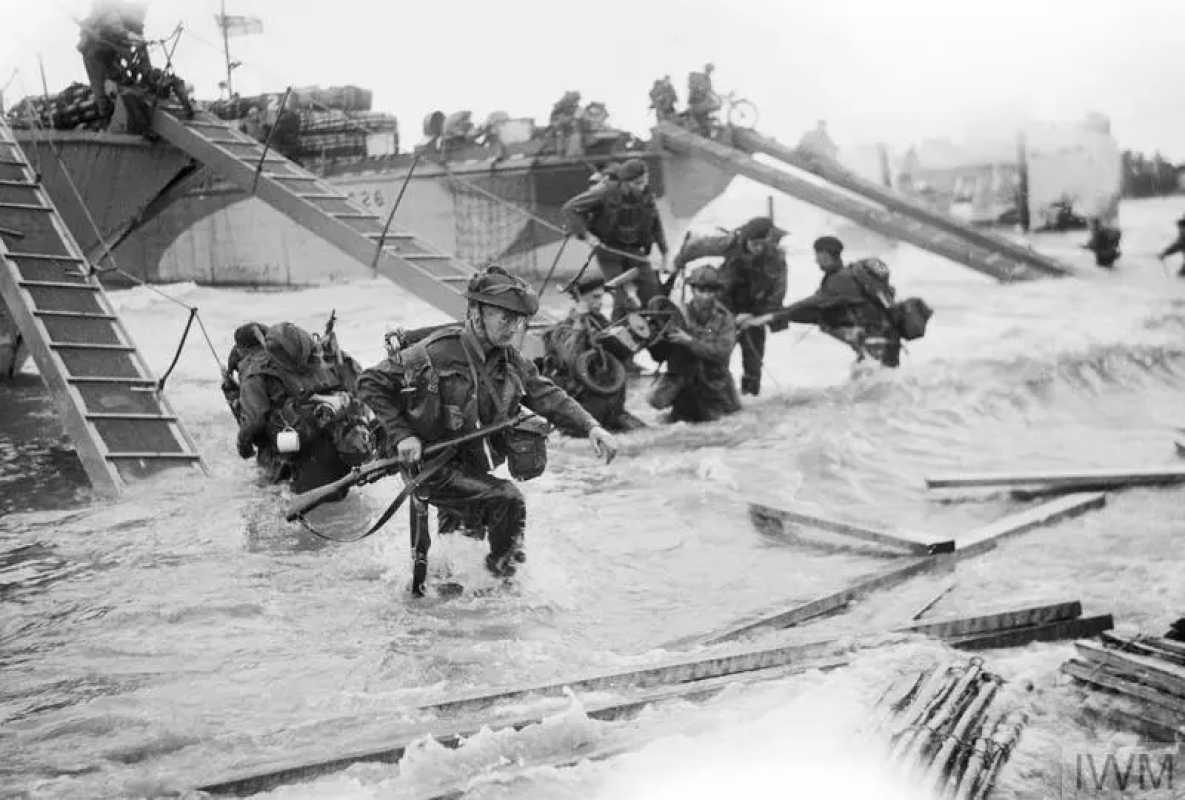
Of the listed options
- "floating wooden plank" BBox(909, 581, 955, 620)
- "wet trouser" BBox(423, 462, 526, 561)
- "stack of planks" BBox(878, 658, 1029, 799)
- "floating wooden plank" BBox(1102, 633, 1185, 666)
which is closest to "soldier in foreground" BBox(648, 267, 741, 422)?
"wet trouser" BBox(423, 462, 526, 561)

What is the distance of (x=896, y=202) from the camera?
22656 millimetres

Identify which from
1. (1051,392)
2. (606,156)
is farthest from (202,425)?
(606,156)

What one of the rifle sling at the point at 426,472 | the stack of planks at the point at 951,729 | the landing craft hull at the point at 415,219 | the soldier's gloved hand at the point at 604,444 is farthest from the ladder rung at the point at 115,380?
the landing craft hull at the point at 415,219

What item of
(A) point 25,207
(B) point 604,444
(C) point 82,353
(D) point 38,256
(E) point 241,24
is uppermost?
(E) point 241,24

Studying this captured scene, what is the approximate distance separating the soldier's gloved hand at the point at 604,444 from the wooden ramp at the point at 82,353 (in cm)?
→ 447

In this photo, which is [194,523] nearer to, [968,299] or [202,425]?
[202,425]

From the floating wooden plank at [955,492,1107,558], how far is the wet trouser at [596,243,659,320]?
18.5 ft

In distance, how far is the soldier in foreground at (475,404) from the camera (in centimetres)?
605

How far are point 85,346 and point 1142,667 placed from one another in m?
8.58

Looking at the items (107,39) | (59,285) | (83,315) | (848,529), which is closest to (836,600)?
(848,529)

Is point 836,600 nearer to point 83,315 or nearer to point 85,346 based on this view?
point 85,346

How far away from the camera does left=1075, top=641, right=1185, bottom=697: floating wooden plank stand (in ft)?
14.8

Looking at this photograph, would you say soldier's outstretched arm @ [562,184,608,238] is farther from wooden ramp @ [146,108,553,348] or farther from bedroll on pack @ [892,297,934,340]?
bedroll on pack @ [892,297,934,340]

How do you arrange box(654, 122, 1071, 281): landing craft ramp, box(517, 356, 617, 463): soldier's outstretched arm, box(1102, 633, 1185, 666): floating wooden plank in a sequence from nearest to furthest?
1. box(1102, 633, 1185, 666): floating wooden plank
2. box(517, 356, 617, 463): soldier's outstretched arm
3. box(654, 122, 1071, 281): landing craft ramp
